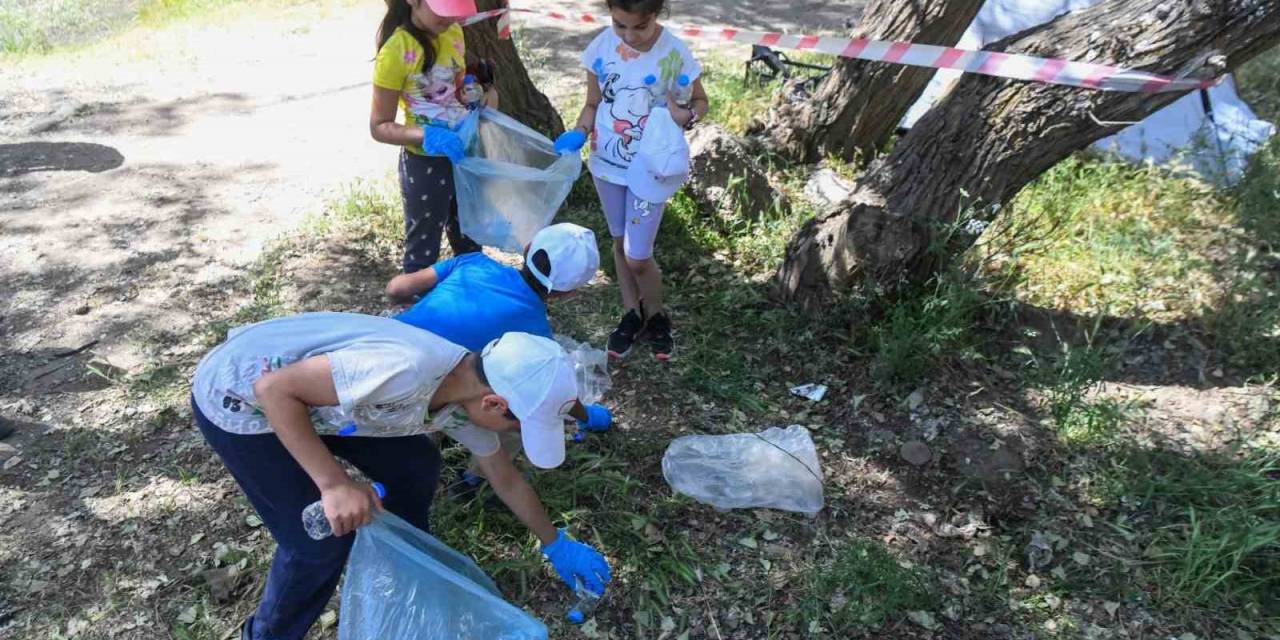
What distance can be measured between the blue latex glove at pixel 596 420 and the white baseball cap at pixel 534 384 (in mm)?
1169

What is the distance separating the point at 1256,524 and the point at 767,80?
12.9ft

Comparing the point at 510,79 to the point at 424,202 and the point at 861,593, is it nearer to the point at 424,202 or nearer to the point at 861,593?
the point at 424,202

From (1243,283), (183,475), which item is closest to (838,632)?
(183,475)

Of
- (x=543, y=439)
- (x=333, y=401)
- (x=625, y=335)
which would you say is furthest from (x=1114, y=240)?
(x=333, y=401)

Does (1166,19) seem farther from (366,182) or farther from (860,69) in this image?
(366,182)

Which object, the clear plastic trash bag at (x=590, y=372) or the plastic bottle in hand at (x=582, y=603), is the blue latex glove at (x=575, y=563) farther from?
the clear plastic trash bag at (x=590, y=372)

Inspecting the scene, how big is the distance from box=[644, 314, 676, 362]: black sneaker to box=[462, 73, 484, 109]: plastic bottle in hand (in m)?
1.03

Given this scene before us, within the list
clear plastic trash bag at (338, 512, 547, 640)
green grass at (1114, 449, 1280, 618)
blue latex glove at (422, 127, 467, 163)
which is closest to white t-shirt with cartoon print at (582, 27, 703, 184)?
blue latex glove at (422, 127, 467, 163)

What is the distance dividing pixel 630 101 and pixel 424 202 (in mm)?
823

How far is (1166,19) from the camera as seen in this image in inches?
106

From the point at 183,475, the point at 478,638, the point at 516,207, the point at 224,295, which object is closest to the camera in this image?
the point at 478,638

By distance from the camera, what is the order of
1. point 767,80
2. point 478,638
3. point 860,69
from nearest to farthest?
point 478,638 < point 860,69 < point 767,80

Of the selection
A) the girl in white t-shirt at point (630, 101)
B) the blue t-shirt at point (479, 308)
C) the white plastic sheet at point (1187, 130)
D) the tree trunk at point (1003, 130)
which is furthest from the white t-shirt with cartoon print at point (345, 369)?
the white plastic sheet at point (1187, 130)

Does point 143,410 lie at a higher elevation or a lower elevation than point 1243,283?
lower
